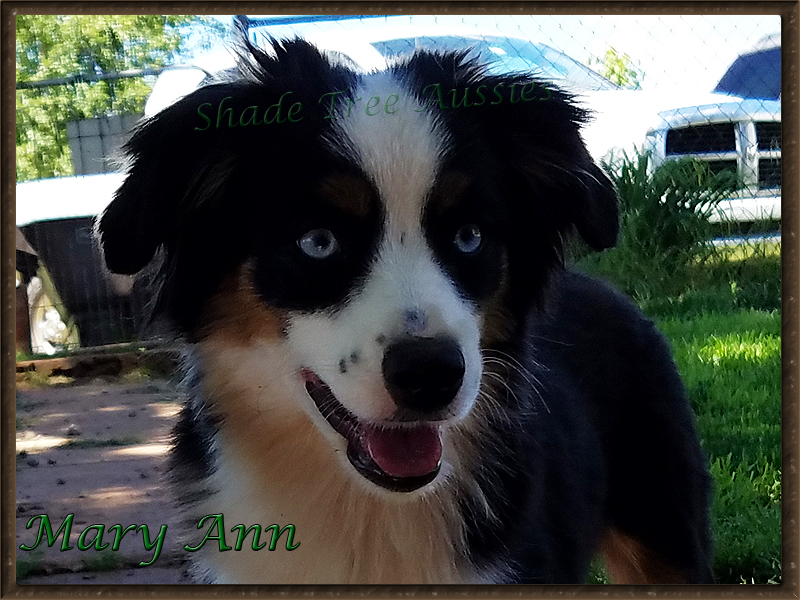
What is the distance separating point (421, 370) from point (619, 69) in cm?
150

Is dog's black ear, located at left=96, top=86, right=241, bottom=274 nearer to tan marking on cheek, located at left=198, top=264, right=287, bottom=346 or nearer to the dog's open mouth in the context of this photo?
tan marking on cheek, located at left=198, top=264, right=287, bottom=346

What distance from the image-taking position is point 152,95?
2488 mm

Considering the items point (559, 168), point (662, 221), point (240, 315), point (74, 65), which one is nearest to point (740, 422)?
point (662, 221)

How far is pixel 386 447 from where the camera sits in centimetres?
189

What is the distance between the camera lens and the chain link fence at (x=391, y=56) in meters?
2.44

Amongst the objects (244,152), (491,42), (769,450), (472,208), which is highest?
(491,42)

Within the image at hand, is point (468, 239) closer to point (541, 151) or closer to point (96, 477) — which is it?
point (541, 151)

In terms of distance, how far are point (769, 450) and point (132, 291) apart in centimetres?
215

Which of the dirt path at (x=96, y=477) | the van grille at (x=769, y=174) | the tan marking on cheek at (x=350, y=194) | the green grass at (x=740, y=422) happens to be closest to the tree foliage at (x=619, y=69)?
the van grille at (x=769, y=174)

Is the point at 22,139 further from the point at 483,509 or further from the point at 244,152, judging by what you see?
the point at 483,509

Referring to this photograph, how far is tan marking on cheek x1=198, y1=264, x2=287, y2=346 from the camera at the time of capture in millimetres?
1938

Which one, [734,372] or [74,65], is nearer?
[74,65]

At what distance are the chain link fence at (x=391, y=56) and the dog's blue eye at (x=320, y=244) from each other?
75 cm
